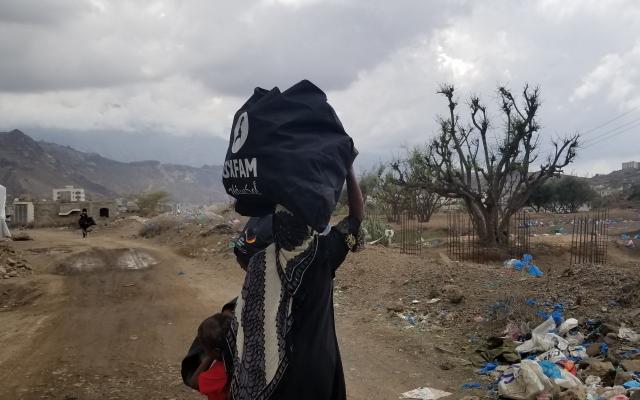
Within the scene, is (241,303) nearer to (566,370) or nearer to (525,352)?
(566,370)

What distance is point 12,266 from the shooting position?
33.6 feet

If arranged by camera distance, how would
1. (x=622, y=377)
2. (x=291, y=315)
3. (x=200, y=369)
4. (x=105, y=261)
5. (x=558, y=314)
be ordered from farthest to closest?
(x=105, y=261) < (x=558, y=314) < (x=622, y=377) < (x=200, y=369) < (x=291, y=315)

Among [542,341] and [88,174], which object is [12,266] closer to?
[542,341]

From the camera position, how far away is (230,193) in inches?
69.1

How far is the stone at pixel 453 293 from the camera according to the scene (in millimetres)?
6812

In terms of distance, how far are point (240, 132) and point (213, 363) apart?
936 mm

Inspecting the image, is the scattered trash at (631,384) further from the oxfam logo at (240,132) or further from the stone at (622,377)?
the oxfam logo at (240,132)

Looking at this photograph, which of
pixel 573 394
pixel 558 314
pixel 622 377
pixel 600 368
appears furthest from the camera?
pixel 558 314

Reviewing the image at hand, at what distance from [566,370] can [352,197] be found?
3226mm

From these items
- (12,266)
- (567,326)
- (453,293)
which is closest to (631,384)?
(567,326)

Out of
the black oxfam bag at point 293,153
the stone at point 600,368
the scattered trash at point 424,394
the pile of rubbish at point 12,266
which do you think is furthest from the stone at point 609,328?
the pile of rubbish at point 12,266

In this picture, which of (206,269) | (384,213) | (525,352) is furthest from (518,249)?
(384,213)

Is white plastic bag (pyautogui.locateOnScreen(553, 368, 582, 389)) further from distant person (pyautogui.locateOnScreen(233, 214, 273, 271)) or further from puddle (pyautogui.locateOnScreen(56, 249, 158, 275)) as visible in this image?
puddle (pyautogui.locateOnScreen(56, 249, 158, 275))

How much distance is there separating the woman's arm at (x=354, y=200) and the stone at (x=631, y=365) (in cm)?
323
